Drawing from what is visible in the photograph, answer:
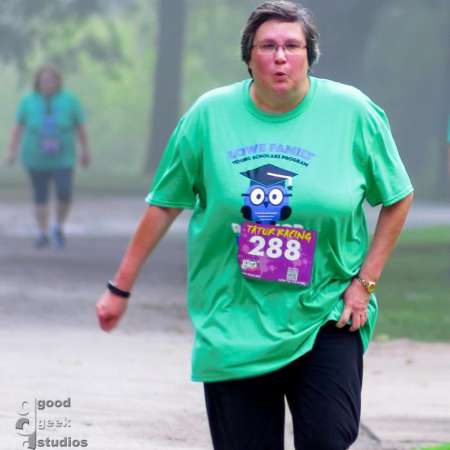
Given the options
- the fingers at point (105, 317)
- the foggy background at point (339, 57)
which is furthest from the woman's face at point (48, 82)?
the foggy background at point (339, 57)

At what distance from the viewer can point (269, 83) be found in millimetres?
5285

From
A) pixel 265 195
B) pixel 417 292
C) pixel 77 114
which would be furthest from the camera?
Answer: pixel 77 114

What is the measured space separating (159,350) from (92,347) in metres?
0.41

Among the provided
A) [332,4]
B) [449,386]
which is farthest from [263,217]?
[332,4]

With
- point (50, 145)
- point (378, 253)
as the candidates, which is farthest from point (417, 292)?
point (378, 253)

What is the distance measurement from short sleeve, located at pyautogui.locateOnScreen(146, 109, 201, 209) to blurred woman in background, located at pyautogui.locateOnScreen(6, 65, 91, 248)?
1229 cm

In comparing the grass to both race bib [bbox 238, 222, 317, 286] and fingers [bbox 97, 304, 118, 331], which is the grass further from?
race bib [bbox 238, 222, 317, 286]

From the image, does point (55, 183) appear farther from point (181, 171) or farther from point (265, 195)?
point (265, 195)

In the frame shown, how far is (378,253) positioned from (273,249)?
37 centimetres

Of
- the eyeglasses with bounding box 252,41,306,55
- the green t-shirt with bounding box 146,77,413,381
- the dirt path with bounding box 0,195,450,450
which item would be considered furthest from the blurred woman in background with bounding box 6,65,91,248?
the eyeglasses with bounding box 252,41,306,55

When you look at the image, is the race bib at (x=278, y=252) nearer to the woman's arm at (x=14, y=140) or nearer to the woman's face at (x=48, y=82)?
the woman's face at (x=48, y=82)

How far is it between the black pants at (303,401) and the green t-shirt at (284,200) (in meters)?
0.06

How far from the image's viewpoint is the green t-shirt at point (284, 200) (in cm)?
525

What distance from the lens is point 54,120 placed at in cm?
1775
